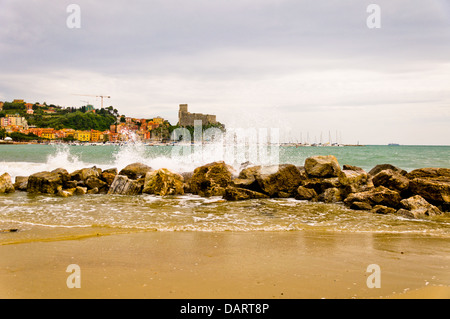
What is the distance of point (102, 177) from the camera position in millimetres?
14648

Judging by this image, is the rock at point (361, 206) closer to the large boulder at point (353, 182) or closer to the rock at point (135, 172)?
the large boulder at point (353, 182)

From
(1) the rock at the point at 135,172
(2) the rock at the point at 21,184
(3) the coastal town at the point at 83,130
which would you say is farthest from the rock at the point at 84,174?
(3) the coastal town at the point at 83,130

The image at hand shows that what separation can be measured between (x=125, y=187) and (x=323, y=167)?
7756 millimetres

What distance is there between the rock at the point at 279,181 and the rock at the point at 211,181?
4.70ft

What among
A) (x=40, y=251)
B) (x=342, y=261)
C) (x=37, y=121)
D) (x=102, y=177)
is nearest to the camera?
(x=342, y=261)

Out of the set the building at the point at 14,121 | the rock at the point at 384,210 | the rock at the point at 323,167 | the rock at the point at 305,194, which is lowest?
the rock at the point at 384,210

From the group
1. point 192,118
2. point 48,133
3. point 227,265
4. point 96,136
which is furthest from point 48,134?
point 227,265

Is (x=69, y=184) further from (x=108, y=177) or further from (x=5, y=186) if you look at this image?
(x=5, y=186)

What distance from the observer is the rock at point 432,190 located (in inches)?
380

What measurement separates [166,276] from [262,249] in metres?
1.93

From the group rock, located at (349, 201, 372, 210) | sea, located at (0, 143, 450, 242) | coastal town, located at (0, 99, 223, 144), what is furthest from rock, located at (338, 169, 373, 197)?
coastal town, located at (0, 99, 223, 144)
